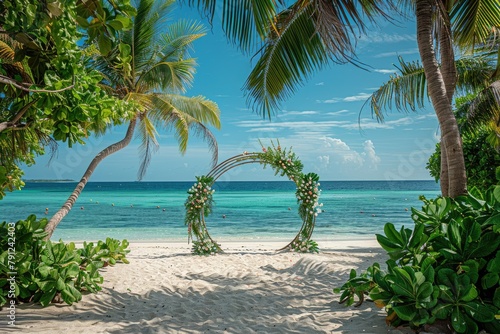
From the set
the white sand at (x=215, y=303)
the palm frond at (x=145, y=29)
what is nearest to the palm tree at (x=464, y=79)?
the white sand at (x=215, y=303)

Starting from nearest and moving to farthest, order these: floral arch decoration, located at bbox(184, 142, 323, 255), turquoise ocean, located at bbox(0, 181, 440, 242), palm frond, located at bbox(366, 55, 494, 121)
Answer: palm frond, located at bbox(366, 55, 494, 121)
floral arch decoration, located at bbox(184, 142, 323, 255)
turquoise ocean, located at bbox(0, 181, 440, 242)

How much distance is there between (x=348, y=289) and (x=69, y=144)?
9.92 feet

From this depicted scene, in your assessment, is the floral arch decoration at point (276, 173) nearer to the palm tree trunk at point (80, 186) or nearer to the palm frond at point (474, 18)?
the palm tree trunk at point (80, 186)

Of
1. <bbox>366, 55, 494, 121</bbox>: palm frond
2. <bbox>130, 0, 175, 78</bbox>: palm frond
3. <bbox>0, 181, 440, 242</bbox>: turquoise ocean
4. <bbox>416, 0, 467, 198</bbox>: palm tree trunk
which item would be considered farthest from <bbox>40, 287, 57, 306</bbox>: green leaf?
<bbox>0, 181, 440, 242</bbox>: turquoise ocean

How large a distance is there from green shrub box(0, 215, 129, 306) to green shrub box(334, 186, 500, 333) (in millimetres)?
3219

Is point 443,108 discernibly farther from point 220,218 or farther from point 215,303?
point 220,218

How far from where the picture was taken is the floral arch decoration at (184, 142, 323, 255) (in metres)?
7.77

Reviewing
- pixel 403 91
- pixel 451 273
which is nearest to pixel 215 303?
pixel 451 273

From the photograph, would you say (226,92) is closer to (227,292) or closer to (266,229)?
(266,229)

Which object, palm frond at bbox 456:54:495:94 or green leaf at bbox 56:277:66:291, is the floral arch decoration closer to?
green leaf at bbox 56:277:66:291

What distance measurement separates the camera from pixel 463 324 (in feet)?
8.96

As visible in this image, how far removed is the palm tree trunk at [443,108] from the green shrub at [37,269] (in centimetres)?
419

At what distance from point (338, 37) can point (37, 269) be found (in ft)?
12.8

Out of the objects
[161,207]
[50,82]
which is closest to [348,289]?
[50,82]
